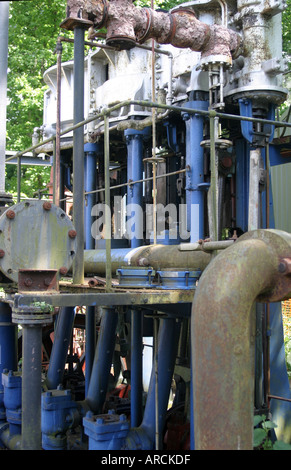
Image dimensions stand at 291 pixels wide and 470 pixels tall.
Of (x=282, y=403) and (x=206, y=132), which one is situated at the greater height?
(x=206, y=132)

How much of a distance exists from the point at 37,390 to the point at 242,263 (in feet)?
6.10

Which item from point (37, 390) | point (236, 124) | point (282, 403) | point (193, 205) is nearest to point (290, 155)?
point (236, 124)

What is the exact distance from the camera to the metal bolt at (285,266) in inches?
140

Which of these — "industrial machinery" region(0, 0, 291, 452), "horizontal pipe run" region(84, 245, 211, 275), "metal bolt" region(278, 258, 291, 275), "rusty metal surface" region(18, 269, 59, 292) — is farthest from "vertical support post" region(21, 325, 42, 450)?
"metal bolt" region(278, 258, 291, 275)

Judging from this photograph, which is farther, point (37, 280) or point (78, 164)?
point (78, 164)

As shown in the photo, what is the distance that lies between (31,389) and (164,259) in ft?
6.34

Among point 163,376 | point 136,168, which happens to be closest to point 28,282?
point 163,376

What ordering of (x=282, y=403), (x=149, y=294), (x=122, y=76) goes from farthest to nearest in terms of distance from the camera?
(x=122, y=76), (x=282, y=403), (x=149, y=294)

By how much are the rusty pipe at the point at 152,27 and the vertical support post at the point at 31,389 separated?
9.79 feet

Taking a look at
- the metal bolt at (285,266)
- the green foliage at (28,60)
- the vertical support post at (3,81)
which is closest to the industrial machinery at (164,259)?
the metal bolt at (285,266)

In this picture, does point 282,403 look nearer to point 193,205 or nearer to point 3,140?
point 193,205

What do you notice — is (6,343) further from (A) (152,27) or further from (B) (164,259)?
(A) (152,27)

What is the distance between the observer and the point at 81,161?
5453 mm

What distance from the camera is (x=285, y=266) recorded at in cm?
355
